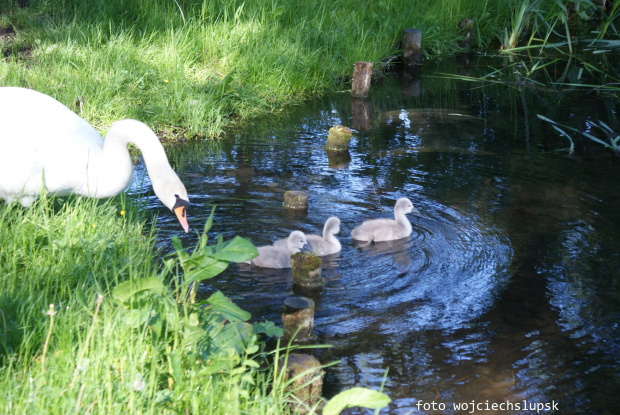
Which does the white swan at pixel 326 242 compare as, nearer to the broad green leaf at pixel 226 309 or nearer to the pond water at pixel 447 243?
the pond water at pixel 447 243

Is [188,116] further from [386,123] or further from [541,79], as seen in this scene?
[541,79]

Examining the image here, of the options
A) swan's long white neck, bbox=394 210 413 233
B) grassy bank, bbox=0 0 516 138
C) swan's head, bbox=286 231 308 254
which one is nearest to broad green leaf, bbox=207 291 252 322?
swan's head, bbox=286 231 308 254

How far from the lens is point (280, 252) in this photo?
475 cm

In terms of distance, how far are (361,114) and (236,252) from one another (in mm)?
6314

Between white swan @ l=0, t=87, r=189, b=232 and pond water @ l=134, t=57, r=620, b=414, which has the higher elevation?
white swan @ l=0, t=87, r=189, b=232

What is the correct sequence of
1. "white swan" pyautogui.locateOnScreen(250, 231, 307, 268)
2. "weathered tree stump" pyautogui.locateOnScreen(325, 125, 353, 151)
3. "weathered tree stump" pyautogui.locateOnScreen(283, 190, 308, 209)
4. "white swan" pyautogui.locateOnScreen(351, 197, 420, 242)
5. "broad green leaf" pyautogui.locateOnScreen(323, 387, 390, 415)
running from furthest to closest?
"weathered tree stump" pyautogui.locateOnScreen(325, 125, 353, 151)
"weathered tree stump" pyautogui.locateOnScreen(283, 190, 308, 209)
"white swan" pyautogui.locateOnScreen(351, 197, 420, 242)
"white swan" pyautogui.locateOnScreen(250, 231, 307, 268)
"broad green leaf" pyautogui.locateOnScreen(323, 387, 390, 415)

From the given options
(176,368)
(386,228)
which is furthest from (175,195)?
(386,228)

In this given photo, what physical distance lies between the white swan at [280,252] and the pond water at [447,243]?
0.29 feet

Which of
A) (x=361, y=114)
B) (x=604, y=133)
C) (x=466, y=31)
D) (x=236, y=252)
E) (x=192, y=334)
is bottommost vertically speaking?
(x=361, y=114)

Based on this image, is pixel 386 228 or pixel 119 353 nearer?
pixel 119 353

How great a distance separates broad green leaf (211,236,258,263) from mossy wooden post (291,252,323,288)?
4.92ft

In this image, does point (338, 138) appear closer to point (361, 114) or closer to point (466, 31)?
point (361, 114)

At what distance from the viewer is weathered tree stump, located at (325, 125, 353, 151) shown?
714 cm

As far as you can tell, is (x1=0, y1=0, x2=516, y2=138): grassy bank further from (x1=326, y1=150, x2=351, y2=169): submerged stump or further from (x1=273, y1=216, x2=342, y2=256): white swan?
(x1=273, y1=216, x2=342, y2=256): white swan
